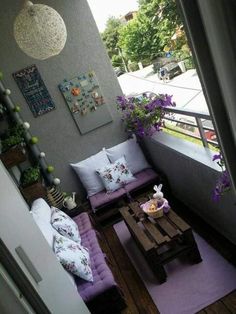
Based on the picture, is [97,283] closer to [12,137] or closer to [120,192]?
[120,192]

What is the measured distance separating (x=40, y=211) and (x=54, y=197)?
0.97 meters

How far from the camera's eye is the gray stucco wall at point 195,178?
93.5 inches

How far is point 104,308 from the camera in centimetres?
217

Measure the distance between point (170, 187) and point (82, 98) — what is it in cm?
154

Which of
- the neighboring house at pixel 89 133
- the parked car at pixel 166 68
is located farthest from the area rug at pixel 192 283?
the parked car at pixel 166 68

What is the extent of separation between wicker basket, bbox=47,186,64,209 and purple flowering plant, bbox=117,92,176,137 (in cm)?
120

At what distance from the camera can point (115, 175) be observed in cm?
362

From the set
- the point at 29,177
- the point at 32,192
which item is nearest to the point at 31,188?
the point at 32,192

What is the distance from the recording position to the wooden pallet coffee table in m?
2.31

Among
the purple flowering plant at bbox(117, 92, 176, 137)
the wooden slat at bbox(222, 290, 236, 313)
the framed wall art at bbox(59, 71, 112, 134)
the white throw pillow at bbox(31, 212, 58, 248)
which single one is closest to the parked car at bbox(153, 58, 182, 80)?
the purple flowering plant at bbox(117, 92, 176, 137)

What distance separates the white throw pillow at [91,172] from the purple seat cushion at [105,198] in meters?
0.15

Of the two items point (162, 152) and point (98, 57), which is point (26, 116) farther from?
point (162, 152)

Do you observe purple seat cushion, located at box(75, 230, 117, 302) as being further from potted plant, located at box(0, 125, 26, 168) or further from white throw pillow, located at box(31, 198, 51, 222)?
potted plant, located at box(0, 125, 26, 168)

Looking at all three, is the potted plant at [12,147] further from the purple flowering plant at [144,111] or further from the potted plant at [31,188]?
the purple flowering plant at [144,111]
